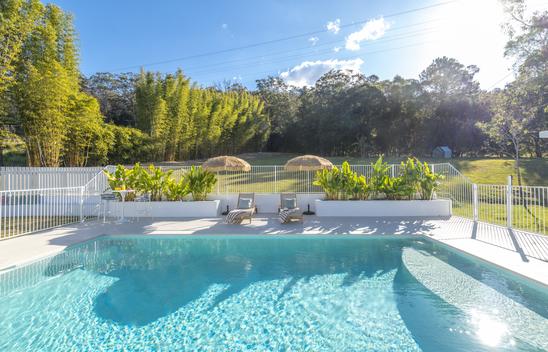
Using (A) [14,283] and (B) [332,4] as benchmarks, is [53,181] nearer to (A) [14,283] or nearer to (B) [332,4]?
(A) [14,283]

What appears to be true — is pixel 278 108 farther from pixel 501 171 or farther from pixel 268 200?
pixel 268 200

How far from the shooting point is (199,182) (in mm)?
9805

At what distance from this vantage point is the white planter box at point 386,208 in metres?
9.29

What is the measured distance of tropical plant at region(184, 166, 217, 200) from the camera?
32.2 ft

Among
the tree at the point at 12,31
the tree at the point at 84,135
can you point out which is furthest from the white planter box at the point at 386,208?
the tree at the point at 12,31

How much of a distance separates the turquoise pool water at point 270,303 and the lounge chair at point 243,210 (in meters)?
2.24

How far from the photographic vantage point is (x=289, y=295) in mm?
4234

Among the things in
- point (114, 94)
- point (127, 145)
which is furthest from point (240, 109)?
point (127, 145)

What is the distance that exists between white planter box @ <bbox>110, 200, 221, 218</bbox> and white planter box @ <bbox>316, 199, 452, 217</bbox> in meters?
3.73

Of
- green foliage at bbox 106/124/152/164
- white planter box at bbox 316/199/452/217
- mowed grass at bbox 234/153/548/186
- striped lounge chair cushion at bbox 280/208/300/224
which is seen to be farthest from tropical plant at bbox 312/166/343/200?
green foliage at bbox 106/124/152/164

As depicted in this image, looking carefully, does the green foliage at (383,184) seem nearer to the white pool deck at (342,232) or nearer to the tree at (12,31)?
the white pool deck at (342,232)

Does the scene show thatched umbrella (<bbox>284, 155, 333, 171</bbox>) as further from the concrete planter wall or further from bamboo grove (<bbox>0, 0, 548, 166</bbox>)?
bamboo grove (<bbox>0, 0, 548, 166</bbox>)

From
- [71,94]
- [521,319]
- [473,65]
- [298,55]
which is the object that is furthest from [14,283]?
[473,65]

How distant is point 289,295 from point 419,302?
70.7 inches
